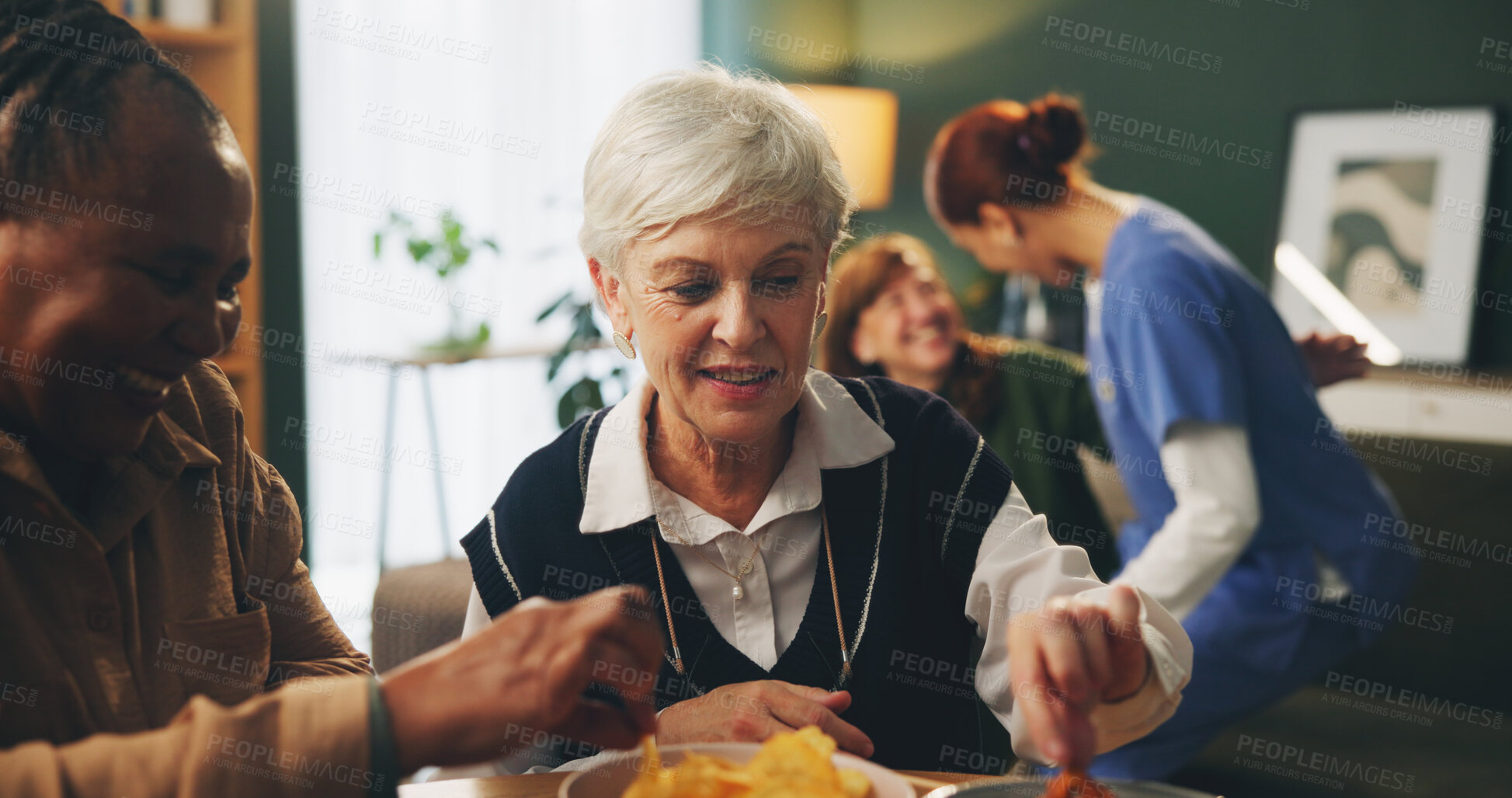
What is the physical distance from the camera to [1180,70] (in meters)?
5.36

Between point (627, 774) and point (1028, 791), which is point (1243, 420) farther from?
point (627, 774)

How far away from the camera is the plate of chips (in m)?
0.79

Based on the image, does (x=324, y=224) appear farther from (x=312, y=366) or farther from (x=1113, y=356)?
(x=1113, y=356)

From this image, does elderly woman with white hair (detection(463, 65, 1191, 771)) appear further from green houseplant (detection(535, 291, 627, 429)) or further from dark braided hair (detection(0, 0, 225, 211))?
green houseplant (detection(535, 291, 627, 429))

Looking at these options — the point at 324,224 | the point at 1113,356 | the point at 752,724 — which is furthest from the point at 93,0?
the point at 324,224

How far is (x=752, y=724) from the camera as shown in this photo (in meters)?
1.20

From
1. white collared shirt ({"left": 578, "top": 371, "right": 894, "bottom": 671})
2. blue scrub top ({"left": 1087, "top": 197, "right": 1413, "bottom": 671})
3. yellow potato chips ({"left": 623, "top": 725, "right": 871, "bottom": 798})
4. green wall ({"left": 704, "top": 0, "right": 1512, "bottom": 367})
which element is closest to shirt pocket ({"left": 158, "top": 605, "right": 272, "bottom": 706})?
white collared shirt ({"left": 578, "top": 371, "right": 894, "bottom": 671})

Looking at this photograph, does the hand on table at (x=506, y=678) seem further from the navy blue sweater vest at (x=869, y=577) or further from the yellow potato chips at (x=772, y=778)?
the navy blue sweater vest at (x=869, y=577)

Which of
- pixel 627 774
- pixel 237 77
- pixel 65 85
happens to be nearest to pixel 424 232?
pixel 237 77

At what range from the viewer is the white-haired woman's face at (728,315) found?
52.7 inches

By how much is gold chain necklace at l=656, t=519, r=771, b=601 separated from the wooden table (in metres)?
0.37

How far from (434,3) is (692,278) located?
10.9 ft

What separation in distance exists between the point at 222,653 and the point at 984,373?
198cm

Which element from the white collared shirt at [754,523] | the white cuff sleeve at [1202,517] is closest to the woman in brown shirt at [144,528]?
the white collared shirt at [754,523]
